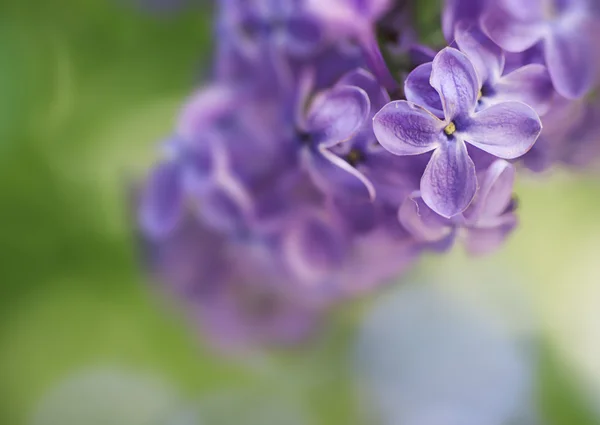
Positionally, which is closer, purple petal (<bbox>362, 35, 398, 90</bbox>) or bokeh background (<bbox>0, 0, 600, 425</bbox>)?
purple petal (<bbox>362, 35, 398, 90</bbox>)

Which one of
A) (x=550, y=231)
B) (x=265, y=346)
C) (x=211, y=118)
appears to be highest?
(x=550, y=231)

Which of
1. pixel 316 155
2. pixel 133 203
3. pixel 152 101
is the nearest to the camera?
pixel 316 155

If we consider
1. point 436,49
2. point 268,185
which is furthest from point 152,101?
point 436,49

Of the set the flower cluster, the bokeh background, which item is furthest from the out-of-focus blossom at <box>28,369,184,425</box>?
the flower cluster

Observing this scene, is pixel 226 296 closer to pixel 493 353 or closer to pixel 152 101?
pixel 152 101

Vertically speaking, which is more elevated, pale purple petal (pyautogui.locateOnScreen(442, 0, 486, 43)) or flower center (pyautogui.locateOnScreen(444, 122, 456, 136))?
pale purple petal (pyautogui.locateOnScreen(442, 0, 486, 43))

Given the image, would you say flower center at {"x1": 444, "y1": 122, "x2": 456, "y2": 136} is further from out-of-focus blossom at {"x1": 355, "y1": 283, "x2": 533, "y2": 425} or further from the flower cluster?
out-of-focus blossom at {"x1": 355, "y1": 283, "x2": 533, "y2": 425}
